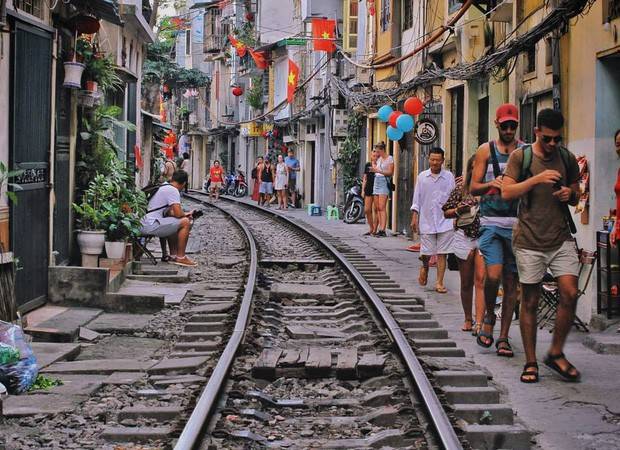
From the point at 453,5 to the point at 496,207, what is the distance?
12.0m

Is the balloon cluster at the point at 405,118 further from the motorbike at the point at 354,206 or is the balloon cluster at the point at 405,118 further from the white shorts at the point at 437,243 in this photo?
the white shorts at the point at 437,243

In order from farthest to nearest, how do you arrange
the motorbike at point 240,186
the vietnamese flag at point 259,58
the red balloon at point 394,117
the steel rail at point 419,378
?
1. the motorbike at point 240,186
2. the vietnamese flag at point 259,58
3. the red balloon at point 394,117
4. the steel rail at point 419,378

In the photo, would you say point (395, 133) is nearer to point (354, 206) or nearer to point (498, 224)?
point (354, 206)

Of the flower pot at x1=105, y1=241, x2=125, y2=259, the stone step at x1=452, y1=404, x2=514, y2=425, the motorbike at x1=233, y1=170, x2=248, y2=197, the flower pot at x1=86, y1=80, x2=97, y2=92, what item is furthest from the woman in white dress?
the stone step at x1=452, y1=404, x2=514, y2=425

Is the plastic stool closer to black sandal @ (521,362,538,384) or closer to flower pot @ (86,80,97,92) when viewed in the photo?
flower pot @ (86,80,97,92)

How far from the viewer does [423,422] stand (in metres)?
6.32

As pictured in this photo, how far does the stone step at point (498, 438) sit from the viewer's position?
19.6 ft

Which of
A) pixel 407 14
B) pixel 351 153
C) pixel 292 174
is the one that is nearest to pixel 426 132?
A: pixel 407 14

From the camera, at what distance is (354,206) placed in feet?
96.1

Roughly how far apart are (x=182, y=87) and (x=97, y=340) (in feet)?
208

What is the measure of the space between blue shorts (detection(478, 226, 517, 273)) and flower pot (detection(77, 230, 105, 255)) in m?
5.58

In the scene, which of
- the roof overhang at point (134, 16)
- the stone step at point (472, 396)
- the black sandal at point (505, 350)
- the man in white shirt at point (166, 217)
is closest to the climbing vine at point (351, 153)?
the roof overhang at point (134, 16)

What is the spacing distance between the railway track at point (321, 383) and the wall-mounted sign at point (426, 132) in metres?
9.04

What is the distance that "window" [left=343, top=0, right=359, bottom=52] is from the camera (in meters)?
33.8
